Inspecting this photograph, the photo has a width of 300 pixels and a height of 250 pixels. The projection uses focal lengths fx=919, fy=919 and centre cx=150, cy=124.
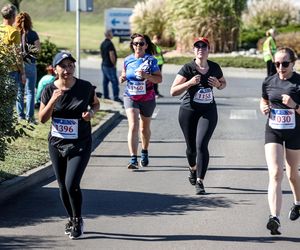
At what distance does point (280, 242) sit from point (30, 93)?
7968 millimetres

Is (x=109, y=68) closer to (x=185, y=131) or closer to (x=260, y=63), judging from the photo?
(x=185, y=131)

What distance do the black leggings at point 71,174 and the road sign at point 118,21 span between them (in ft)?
136

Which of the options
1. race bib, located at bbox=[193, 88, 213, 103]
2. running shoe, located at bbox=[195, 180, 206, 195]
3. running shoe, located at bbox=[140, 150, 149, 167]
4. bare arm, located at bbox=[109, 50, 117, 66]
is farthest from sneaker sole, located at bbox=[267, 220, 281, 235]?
bare arm, located at bbox=[109, 50, 117, 66]

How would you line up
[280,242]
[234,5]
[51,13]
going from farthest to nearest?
[51,13]
[234,5]
[280,242]

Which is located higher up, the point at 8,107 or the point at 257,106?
the point at 8,107

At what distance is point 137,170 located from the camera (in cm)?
1289

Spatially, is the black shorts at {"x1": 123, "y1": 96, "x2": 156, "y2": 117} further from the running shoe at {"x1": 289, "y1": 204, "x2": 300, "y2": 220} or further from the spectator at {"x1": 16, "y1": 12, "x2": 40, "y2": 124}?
the running shoe at {"x1": 289, "y1": 204, "x2": 300, "y2": 220}

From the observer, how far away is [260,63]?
35.4 meters

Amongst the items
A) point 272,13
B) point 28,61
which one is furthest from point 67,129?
point 272,13

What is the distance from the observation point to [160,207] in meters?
10.2

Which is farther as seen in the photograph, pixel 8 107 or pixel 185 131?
pixel 185 131

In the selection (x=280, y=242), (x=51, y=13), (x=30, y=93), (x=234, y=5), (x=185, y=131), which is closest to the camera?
(x=280, y=242)

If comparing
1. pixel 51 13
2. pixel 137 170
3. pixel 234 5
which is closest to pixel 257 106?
pixel 137 170

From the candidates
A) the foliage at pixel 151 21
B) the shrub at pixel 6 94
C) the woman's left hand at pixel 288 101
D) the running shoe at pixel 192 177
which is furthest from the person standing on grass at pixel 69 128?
the foliage at pixel 151 21
